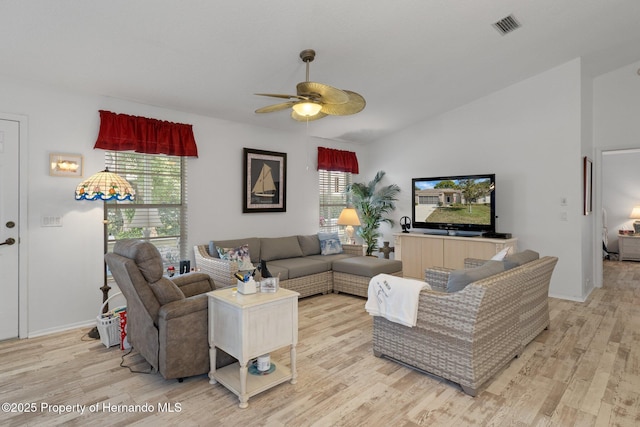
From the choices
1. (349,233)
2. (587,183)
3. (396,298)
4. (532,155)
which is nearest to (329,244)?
(349,233)

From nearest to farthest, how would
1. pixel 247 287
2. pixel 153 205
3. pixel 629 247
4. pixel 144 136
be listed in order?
pixel 247 287 → pixel 144 136 → pixel 153 205 → pixel 629 247


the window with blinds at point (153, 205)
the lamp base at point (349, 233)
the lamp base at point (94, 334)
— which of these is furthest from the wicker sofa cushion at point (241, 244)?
the lamp base at point (349, 233)

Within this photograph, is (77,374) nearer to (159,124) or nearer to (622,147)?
(159,124)

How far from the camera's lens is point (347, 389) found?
2.49 meters

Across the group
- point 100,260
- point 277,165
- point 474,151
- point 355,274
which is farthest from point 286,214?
point 474,151

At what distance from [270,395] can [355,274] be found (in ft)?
8.47

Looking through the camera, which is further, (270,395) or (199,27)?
(199,27)

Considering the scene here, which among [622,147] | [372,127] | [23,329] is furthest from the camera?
[372,127]

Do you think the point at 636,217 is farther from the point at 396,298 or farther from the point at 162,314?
the point at 162,314

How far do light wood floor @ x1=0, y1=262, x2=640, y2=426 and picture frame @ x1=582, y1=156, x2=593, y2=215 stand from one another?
82.7 inches

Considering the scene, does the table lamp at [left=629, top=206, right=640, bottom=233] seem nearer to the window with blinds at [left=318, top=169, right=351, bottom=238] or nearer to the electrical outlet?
the window with blinds at [left=318, top=169, right=351, bottom=238]

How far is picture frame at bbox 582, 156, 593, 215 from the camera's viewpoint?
484 cm

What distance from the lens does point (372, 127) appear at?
617 centimetres

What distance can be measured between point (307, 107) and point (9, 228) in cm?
307
